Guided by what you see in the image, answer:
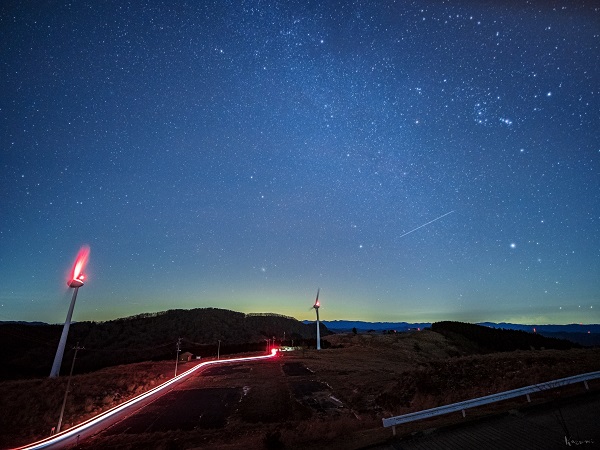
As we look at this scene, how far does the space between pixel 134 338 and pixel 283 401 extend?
5326 inches

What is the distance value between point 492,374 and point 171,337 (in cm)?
14197

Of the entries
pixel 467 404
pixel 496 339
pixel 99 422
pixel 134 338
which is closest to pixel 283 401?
pixel 99 422

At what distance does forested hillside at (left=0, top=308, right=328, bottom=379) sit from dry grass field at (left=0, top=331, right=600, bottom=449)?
62038 millimetres

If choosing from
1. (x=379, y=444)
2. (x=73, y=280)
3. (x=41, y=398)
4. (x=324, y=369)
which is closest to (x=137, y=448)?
(x=379, y=444)

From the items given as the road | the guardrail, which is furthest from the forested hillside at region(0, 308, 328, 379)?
the guardrail

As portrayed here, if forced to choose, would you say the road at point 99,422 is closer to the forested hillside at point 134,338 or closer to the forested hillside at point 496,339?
the forested hillside at point 134,338

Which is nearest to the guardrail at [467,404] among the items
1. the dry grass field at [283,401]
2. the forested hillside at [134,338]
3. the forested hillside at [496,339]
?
the dry grass field at [283,401]

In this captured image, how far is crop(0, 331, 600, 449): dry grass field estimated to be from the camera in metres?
Answer: 13.0

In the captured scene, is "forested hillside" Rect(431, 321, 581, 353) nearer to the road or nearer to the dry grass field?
the dry grass field

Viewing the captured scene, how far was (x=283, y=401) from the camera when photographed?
72.5 feet

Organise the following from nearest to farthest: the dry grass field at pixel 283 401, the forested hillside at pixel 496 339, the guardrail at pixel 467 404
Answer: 1. the guardrail at pixel 467 404
2. the dry grass field at pixel 283 401
3. the forested hillside at pixel 496 339

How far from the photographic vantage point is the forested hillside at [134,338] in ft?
341

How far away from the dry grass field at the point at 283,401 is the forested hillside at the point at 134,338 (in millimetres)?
62038

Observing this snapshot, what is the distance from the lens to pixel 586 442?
738 centimetres
